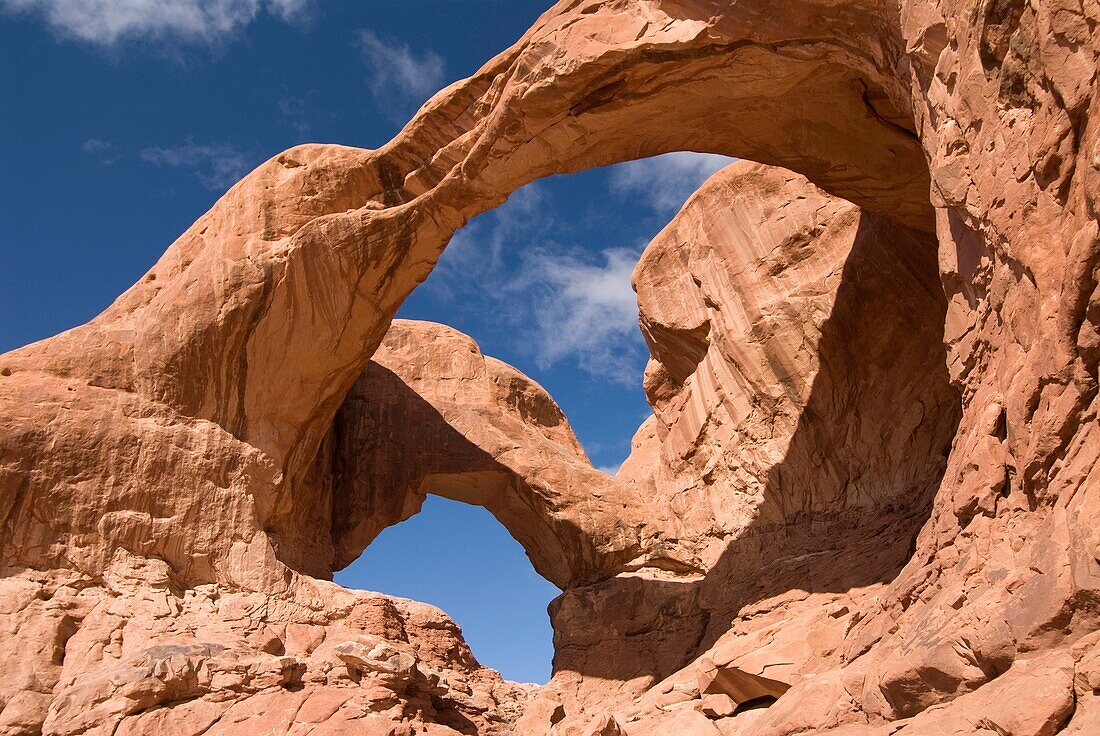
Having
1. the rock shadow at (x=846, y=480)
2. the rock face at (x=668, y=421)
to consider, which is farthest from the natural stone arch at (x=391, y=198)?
the rock shadow at (x=846, y=480)

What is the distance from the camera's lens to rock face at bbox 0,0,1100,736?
7555 mm

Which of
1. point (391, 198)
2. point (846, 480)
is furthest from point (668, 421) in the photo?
point (391, 198)

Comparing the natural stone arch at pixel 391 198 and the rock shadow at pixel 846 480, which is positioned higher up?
the natural stone arch at pixel 391 198

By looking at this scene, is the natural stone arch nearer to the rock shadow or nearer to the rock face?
the rock face

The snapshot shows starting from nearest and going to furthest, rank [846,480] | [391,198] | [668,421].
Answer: [846,480] → [391,198] → [668,421]

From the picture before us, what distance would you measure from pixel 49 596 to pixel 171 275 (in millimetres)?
5235

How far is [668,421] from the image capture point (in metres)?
20.1

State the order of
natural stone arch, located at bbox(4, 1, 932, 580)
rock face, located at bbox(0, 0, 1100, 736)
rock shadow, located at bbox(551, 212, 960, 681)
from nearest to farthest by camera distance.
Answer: rock face, located at bbox(0, 0, 1100, 736)
natural stone arch, located at bbox(4, 1, 932, 580)
rock shadow, located at bbox(551, 212, 960, 681)

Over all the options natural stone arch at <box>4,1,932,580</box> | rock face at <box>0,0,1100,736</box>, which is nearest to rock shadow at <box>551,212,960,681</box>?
rock face at <box>0,0,1100,736</box>

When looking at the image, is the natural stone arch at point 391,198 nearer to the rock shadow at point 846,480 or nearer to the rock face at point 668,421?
the rock face at point 668,421

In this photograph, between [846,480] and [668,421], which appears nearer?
[846,480]

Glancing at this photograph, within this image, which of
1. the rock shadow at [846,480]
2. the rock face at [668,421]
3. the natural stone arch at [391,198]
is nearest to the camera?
the rock face at [668,421]

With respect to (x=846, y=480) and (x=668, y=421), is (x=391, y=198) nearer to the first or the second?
(x=668, y=421)

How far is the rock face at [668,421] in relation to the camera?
24.8 feet
